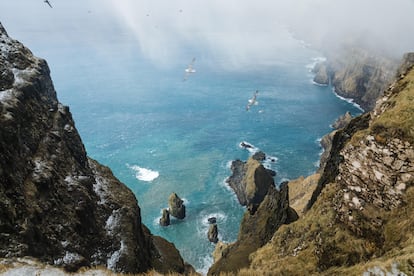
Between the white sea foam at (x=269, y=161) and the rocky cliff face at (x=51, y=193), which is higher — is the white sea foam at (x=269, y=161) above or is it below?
below

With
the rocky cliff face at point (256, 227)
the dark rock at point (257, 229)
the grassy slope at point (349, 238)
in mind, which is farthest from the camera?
the rocky cliff face at point (256, 227)

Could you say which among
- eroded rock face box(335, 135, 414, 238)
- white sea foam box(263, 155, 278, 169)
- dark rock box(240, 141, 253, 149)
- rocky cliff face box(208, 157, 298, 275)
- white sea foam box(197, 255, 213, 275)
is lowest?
dark rock box(240, 141, 253, 149)

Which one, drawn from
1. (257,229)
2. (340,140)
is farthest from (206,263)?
(340,140)

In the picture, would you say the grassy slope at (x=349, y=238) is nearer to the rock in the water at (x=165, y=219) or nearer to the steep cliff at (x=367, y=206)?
the steep cliff at (x=367, y=206)

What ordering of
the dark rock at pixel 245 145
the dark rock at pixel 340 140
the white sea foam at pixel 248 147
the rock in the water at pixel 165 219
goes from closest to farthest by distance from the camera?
1. the dark rock at pixel 340 140
2. the rock in the water at pixel 165 219
3. the white sea foam at pixel 248 147
4. the dark rock at pixel 245 145

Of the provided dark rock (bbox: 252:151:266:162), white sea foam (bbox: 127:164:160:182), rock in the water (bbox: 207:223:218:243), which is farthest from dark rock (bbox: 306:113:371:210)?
dark rock (bbox: 252:151:266:162)

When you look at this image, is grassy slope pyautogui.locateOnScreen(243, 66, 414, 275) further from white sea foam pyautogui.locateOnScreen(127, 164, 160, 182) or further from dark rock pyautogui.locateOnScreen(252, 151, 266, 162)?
dark rock pyautogui.locateOnScreen(252, 151, 266, 162)

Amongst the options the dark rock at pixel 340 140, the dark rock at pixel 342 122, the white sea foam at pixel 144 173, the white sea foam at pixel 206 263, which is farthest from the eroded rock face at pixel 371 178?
the dark rock at pixel 342 122
